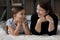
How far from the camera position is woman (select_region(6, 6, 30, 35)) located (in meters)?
1.66

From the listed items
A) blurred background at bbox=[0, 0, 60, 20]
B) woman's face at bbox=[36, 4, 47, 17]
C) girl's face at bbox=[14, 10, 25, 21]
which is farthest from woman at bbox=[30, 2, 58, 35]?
blurred background at bbox=[0, 0, 60, 20]

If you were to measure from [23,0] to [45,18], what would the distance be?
132 cm

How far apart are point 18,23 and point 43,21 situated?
10.1 inches

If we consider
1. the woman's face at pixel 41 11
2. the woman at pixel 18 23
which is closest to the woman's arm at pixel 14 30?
the woman at pixel 18 23

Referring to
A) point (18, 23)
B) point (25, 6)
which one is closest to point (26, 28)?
point (18, 23)

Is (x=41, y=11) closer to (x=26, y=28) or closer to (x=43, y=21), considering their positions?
(x=43, y=21)

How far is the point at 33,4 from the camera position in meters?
Result: 2.97

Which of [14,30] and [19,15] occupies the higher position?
[19,15]

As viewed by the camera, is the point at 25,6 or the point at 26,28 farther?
the point at 25,6

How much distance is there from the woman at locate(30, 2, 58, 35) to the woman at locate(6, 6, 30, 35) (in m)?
0.09

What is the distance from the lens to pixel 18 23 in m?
1.67

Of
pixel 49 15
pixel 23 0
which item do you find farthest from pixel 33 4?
pixel 49 15

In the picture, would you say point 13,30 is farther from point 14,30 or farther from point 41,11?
point 41,11

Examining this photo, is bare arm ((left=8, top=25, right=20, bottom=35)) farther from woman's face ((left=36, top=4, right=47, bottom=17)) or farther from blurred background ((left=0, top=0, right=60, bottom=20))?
blurred background ((left=0, top=0, right=60, bottom=20))
